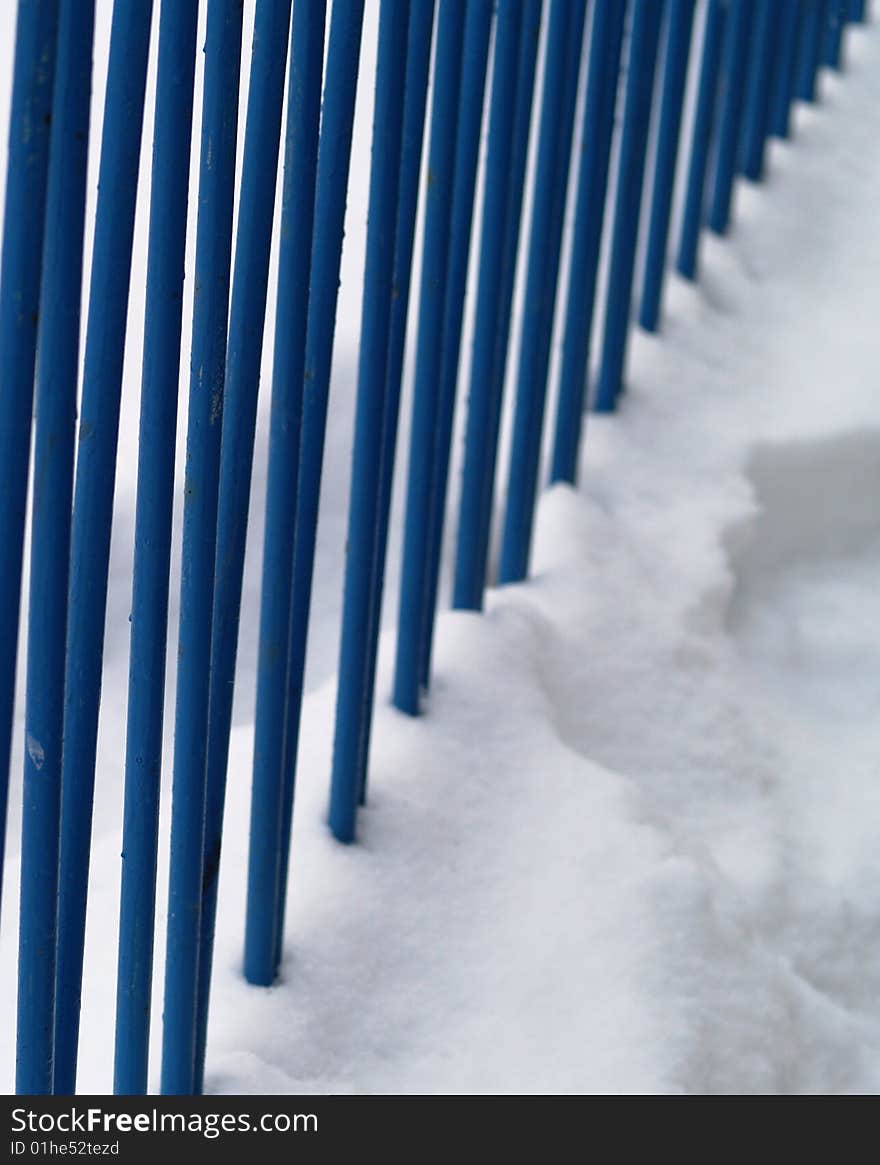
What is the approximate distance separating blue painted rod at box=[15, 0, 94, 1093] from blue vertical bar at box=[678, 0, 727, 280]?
1.72 meters

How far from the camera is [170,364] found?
1239 millimetres

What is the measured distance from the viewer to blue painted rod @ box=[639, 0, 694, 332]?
8.25ft

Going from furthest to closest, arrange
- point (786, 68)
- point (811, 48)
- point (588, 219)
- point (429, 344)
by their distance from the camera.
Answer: point (811, 48) < point (786, 68) < point (588, 219) < point (429, 344)

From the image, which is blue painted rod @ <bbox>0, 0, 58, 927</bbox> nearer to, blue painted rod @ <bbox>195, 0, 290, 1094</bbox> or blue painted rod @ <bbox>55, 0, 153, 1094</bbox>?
blue painted rod @ <bbox>55, 0, 153, 1094</bbox>

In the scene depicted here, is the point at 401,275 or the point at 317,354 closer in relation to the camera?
the point at 317,354

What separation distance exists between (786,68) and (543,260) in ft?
3.67

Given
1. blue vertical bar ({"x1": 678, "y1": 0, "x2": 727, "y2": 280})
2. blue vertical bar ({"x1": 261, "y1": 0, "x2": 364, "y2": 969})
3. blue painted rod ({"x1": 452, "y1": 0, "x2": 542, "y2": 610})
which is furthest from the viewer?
blue vertical bar ({"x1": 678, "y1": 0, "x2": 727, "y2": 280})

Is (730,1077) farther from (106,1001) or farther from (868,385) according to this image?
(868,385)

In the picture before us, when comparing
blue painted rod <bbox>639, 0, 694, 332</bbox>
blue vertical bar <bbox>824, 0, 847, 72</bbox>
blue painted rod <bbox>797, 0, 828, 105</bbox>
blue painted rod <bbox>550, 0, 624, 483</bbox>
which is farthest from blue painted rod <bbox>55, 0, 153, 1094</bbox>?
blue vertical bar <bbox>824, 0, 847, 72</bbox>

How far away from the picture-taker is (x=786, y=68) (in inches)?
119

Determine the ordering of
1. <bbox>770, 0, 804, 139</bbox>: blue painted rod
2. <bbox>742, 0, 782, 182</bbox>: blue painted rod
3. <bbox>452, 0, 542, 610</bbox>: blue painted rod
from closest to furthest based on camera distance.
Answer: <bbox>452, 0, 542, 610</bbox>: blue painted rod
<bbox>742, 0, 782, 182</bbox>: blue painted rod
<bbox>770, 0, 804, 139</bbox>: blue painted rod

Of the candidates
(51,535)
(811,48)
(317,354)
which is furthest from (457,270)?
(811,48)

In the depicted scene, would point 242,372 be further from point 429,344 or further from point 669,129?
point 669,129
